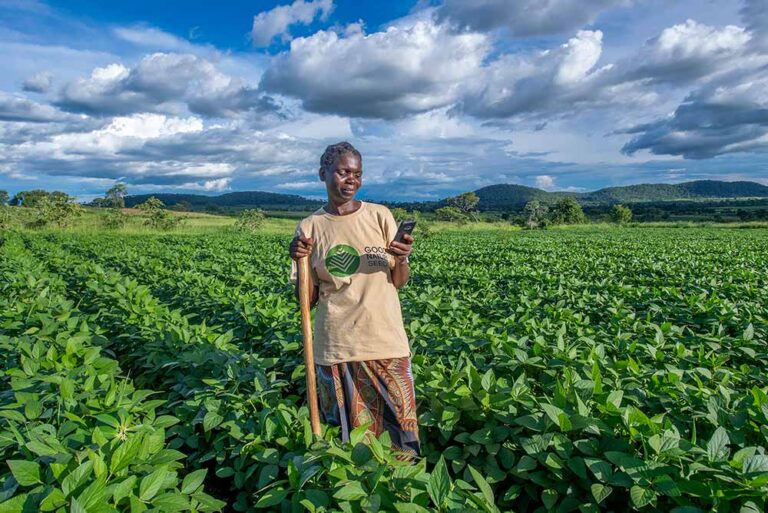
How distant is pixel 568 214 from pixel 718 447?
3229 inches

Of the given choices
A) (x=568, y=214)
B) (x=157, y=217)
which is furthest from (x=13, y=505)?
(x=568, y=214)

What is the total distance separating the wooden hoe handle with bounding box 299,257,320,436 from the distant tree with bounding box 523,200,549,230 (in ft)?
186

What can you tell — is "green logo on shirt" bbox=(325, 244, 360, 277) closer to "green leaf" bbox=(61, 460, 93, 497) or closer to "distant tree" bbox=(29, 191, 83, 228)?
"green leaf" bbox=(61, 460, 93, 497)

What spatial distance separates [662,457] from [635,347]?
1.84 meters

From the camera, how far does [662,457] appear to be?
6.41 ft

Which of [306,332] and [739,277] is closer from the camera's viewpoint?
[306,332]

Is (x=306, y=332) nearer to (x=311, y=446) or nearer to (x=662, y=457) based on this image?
(x=311, y=446)

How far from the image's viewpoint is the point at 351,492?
5.79 ft

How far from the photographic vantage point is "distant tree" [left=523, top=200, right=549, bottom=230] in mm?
60656

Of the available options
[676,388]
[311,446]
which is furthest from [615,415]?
[311,446]

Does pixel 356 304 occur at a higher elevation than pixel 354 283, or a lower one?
lower

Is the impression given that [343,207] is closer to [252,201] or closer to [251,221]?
[251,221]

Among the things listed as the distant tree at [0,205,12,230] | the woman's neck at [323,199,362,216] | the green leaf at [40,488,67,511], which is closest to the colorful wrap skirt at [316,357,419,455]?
the woman's neck at [323,199,362,216]

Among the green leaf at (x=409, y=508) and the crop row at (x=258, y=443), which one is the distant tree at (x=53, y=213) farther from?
the green leaf at (x=409, y=508)
